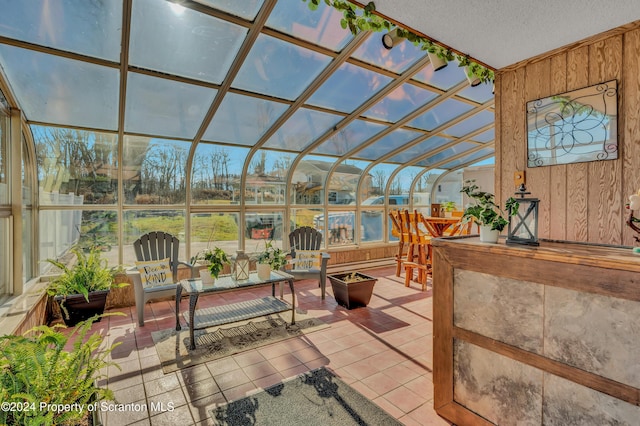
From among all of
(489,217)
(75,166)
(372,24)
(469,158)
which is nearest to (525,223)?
(489,217)

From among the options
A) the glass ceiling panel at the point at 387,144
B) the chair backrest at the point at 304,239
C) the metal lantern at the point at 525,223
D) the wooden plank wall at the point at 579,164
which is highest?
the glass ceiling panel at the point at 387,144

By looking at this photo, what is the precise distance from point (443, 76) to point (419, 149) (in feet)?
8.59

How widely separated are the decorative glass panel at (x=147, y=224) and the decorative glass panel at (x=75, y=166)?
0.36 meters

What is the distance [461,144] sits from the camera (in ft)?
20.4

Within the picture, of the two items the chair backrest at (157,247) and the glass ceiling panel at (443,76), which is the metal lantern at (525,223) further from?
the chair backrest at (157,247)

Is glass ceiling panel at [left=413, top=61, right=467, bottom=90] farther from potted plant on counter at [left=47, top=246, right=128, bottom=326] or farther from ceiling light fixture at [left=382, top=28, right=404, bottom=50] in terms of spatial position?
potted plant on counter at [left=47, top=246, right=128, bottom=326]

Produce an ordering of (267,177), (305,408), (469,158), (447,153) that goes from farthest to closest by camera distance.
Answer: (469,158), (447,153), (267,177), (305,408)

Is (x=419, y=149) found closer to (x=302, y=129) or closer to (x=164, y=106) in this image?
(x=302, y=129)

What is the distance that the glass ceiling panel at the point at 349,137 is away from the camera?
4843mm

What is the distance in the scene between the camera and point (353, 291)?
4.17m

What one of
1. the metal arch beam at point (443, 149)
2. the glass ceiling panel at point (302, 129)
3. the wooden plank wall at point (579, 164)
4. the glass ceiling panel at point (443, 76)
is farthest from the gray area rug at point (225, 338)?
the metal arch beam at point (443, 149)

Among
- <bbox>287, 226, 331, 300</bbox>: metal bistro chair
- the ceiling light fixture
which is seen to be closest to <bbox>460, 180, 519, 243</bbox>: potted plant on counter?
the ceiling light fixture

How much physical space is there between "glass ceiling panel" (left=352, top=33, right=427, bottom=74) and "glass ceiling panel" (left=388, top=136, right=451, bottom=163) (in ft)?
8.24

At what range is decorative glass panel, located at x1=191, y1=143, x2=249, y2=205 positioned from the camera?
4.95 metres
